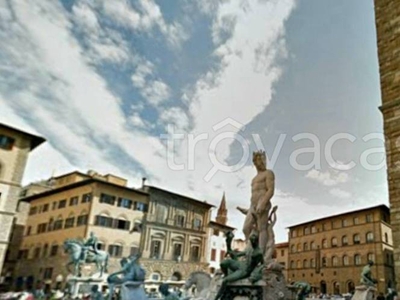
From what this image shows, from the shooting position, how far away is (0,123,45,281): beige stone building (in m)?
26.4

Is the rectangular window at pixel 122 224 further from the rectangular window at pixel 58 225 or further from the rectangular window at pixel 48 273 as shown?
the rectangular window at pixel 48 273

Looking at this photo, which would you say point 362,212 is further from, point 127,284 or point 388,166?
point 127,284

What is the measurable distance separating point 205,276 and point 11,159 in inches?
897

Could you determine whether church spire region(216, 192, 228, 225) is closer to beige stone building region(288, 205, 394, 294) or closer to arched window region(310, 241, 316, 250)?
beige stone building region(288, 205, 394, 294)

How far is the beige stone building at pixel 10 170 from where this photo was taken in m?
26.4

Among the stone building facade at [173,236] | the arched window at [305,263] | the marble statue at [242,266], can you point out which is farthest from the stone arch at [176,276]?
the marble statue at [242,266]

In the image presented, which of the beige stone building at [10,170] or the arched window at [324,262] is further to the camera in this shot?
the arched window at [324,262]

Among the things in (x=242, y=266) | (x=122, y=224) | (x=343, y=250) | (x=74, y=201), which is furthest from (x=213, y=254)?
(x=242, y=266)

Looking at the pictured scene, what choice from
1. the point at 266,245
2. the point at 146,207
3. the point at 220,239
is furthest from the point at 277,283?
the point at 220,239

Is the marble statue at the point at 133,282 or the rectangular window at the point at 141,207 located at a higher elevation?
the rectangular window at the point at 141,207

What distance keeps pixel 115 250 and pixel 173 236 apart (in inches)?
292

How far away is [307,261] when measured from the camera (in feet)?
172

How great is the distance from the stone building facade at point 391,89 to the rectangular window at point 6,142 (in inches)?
1024

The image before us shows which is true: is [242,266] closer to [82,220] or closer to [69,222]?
[82,220]
